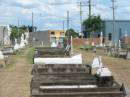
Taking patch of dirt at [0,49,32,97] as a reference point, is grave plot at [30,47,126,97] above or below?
above

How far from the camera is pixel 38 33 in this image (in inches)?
4828

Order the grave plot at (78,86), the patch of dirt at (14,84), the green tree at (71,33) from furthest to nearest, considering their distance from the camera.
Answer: the green tree at (71,33)
the patch of dirt at (14,84)
the grave plot at (78,86)

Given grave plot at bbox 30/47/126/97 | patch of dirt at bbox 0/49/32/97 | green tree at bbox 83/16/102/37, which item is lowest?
patch of dirt at bbox 0/49/32/97

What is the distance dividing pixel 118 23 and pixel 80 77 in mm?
88187

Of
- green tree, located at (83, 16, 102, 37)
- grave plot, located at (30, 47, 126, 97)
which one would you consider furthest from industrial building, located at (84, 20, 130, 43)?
A: grave plot, located at (30, 47, 126, 97)

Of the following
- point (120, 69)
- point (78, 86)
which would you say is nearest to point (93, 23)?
point (120, 69)

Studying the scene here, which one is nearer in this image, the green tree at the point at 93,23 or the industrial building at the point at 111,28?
the green tree at the point at 93,23

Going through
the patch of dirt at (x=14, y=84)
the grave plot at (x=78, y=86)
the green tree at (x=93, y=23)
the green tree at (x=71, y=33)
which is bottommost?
the patch of dirt at (x=14, y=84)

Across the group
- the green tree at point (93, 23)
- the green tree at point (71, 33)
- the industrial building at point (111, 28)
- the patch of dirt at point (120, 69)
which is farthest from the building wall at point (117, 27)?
the patch of dirt at point (120, 69)

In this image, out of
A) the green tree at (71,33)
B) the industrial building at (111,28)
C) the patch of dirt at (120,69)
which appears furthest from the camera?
the green tree at (71,33)

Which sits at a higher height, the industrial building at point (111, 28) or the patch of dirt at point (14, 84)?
the industrial building at point (111, 28)

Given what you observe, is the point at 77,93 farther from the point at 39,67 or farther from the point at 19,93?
the point at 39,67

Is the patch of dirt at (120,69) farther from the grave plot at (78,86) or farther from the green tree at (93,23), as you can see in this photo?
the green tree at (93,23)

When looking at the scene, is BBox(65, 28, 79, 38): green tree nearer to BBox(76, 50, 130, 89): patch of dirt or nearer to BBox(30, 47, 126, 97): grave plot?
BBox(76, 50, 130, 89): patch of dirt
